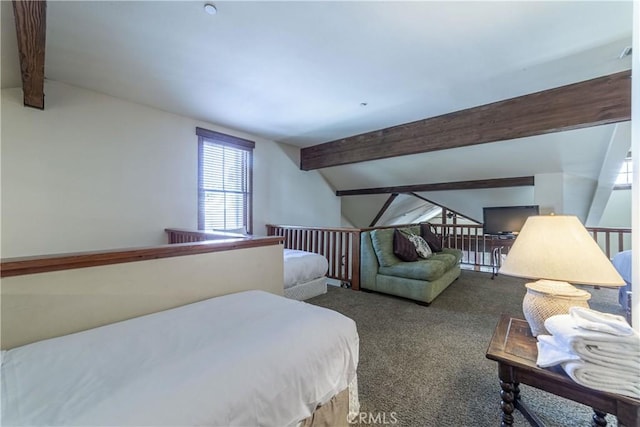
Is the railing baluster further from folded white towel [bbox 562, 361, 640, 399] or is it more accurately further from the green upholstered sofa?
folded white towel [bbox 562, 361, 640, 399]

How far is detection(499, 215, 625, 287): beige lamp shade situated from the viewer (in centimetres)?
113

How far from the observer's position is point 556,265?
1.17 m

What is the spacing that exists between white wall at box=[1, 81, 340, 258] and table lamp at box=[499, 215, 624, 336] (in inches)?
149

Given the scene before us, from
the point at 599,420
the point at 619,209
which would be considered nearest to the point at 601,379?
the point at 599,420

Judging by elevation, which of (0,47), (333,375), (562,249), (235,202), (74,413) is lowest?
(333,375)

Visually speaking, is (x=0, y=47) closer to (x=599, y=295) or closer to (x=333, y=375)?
(x=333, y=375)

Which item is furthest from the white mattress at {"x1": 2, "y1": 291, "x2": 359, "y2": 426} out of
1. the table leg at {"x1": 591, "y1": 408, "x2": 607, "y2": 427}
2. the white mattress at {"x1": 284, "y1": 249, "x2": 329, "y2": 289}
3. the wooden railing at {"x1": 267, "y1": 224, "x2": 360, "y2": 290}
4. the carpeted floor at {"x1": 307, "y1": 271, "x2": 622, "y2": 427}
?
the wooden railing at {"x1": 267, "y1": 224, "x2": 360, "y2": 290}

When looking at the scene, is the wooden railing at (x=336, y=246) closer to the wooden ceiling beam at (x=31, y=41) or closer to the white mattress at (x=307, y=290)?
the white mattress at (x=307, y=290)

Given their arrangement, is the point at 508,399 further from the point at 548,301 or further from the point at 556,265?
the point at 556,265

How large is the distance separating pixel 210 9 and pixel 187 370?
6.76ft

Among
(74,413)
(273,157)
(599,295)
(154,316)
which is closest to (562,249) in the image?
(74,413)

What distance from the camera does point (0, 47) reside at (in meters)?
2.04

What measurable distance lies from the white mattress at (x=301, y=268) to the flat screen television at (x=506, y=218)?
357cm

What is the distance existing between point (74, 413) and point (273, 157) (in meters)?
4.49
